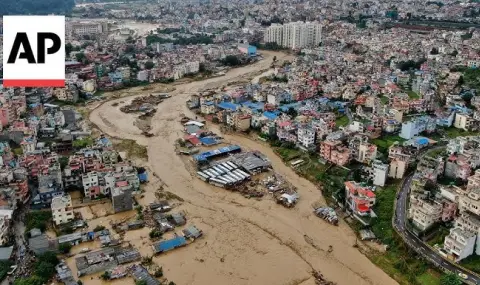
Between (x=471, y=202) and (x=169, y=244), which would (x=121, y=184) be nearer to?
(x=169, y=244)

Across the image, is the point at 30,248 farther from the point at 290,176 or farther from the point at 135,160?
the point at 290,176

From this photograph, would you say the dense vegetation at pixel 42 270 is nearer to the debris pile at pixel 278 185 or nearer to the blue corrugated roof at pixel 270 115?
the debris pile at pixel 278 185

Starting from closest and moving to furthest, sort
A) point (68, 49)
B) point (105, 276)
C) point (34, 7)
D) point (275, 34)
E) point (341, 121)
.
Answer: point (105, 276) < point (341, 121) < point (68, 49) < point (275, 34) < point (34, 7)

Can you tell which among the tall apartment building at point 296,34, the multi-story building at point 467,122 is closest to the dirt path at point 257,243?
the multi-story building at point 467,122

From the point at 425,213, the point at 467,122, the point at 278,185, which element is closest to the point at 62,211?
the point at 278,185

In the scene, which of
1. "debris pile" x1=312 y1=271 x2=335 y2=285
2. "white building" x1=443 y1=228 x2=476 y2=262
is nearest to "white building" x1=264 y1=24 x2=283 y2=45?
"white building" x1=443 y1=228 x2=476 y2=262
